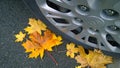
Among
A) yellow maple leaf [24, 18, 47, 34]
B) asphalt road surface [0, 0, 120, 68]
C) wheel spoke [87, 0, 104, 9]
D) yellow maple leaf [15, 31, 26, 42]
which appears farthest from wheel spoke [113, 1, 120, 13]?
yellow maple leaf [15, 31, 26, 42]

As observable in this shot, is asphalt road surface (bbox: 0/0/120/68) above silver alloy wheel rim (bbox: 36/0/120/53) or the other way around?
the other way around

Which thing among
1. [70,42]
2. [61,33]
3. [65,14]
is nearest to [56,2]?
[65,14]

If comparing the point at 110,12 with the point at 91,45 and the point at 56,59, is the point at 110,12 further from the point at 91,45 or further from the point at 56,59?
the point at 56,59

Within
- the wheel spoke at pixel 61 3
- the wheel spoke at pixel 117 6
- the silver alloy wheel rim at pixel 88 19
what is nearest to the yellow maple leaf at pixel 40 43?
the silver alloy wheel rim at pixel 88 19

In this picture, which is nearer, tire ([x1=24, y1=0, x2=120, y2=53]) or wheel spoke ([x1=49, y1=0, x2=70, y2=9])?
tire ([x1=24, y1=0, x2=120, y2=53])

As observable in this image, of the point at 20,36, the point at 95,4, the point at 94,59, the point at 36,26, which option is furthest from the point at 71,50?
the point at 95,4

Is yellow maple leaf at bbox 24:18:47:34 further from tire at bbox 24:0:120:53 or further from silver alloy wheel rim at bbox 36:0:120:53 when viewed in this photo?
silver alloy wheel rim at bbox 36:0:120:53

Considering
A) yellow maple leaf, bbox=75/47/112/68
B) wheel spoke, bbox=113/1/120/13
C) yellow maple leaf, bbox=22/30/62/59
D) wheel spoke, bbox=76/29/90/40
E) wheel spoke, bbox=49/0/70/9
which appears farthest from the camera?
yellow maple leaf, bbox=22/30/62/59
